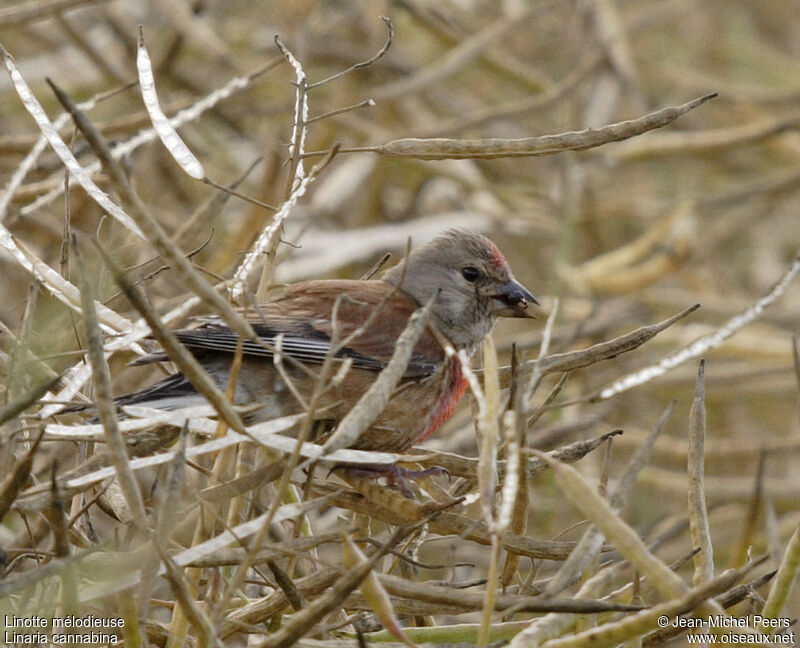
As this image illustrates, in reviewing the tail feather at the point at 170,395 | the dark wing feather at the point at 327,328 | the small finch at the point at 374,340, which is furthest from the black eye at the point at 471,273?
the tail feather at the point at 170,395

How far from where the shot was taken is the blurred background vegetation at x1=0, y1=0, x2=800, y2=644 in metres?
5.13

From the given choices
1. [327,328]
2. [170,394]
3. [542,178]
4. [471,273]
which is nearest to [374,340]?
[327,328]

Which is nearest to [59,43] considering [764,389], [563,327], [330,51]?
[330,51]

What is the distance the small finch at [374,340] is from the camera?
3107mm

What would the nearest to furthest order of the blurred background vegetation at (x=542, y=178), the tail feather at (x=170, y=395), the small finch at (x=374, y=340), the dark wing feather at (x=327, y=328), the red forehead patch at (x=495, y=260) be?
1. the tail feather at (x=170, y=395)
2. the small finch at (x=374, y=340)
3. the dark wing feather at (x=327, y=328)
4. the red forehead patch at (x=495, y=260)
5. the blurred background vegetation at (x=542, y=178)

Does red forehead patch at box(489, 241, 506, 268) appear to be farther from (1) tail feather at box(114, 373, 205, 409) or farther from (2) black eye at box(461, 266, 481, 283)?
(1) tail feather at box(114, 373, 205, 409)

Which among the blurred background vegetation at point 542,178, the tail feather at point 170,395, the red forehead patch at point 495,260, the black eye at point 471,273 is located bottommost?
the tail feather at point 170,395

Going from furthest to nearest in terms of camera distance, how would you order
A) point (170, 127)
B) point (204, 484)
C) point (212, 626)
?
point (204, 484) → point (170, 127) → point (212, 626)

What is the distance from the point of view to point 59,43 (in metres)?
5.85

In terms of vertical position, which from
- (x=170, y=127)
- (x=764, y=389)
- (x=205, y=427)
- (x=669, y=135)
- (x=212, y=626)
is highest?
(x=669, y=135)

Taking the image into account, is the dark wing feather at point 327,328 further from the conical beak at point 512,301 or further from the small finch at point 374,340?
the conical beak at point 512,301

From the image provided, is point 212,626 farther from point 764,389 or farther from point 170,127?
point 764,389

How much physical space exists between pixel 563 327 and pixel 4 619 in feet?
12.9

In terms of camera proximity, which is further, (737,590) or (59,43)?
(59,43)
